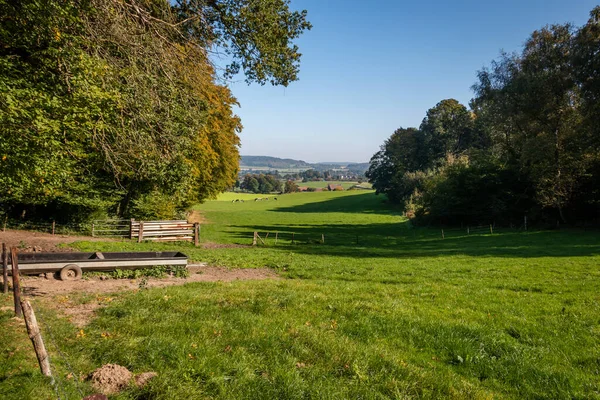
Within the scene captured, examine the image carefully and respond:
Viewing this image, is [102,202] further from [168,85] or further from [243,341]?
[243,341]

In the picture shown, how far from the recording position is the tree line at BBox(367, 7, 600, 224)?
89.8ft

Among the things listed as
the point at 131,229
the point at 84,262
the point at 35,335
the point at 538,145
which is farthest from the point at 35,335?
the point at 538,145

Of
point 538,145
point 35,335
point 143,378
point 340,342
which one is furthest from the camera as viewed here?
point 538,145

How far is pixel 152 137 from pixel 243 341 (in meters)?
6.95

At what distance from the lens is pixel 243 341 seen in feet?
20.2

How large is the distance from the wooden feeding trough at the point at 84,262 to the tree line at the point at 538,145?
29425mm

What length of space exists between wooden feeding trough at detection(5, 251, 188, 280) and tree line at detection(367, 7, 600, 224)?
29425 millimetres

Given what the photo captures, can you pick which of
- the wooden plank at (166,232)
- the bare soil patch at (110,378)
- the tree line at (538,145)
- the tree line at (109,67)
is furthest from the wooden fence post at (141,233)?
the tree line at (538,145)

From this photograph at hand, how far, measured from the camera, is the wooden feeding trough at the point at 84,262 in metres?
10.4

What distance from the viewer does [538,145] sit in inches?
1228

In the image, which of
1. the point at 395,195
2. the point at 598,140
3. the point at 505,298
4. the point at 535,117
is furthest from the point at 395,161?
the point at 505,298

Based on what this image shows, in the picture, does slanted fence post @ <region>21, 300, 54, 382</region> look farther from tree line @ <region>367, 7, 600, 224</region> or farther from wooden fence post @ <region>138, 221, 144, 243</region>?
tree line @ <region>367, 7, 600, 224</region>

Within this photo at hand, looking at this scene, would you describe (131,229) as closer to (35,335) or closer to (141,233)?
(141,233)

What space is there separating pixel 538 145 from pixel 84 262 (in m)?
34.5
